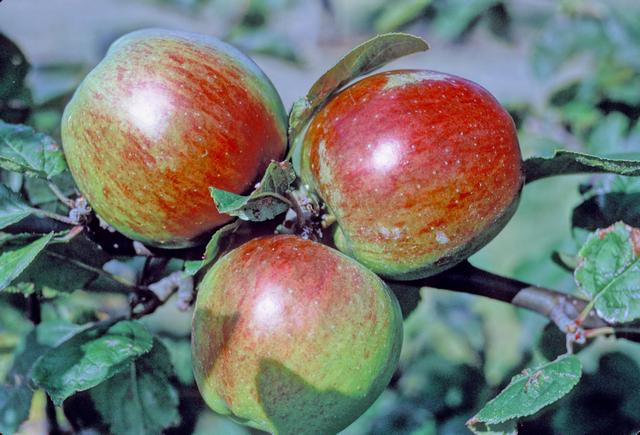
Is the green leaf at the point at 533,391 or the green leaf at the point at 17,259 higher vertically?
the green leaf at the point at 17,259

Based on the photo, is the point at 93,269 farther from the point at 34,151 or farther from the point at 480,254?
the point at 480,254

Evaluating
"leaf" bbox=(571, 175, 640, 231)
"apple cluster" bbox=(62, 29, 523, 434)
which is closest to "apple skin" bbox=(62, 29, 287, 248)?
"apple cluster" bbox=(62, 29, 523, 434)

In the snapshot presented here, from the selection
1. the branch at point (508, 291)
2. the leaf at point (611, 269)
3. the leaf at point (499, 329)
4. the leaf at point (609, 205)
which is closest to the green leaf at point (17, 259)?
the branch at point (508, 291)

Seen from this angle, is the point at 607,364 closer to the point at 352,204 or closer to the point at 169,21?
the point at 352,204

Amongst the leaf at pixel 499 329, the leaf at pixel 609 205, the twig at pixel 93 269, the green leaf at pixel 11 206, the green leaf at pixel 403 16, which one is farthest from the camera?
the leaf at pixel 499 329

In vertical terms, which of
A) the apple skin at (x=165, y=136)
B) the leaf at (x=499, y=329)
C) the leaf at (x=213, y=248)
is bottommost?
the leaf at (x=499, y=329)

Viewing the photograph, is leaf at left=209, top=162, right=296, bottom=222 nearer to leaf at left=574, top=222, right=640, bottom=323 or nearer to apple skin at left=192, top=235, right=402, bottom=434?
apple skin at left=192, top=235, right=402, bottom=434

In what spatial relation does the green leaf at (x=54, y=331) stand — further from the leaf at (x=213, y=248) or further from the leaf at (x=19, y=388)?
the leaf at (x=213, y=248)

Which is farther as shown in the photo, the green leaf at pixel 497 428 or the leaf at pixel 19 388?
the leaf at pixel 19 388

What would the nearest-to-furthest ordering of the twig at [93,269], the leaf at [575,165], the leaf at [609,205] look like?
the leaf at [575,165] → the twig at [93,269] → the leaf at [609,205]
